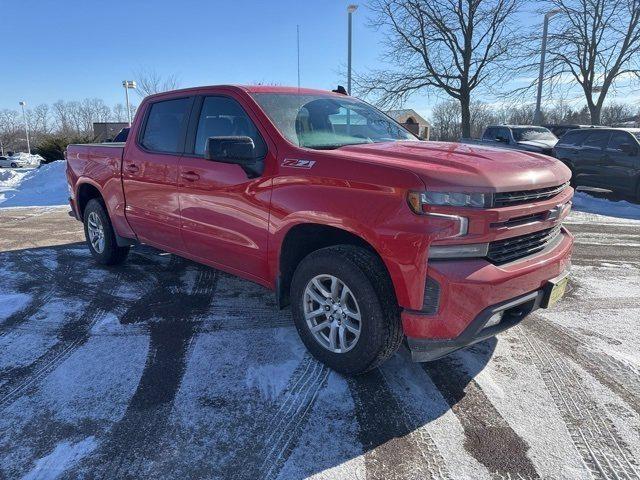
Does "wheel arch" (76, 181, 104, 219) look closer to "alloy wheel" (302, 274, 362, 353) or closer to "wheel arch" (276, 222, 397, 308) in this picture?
"wheel arch" (276, 222, 397, 308)

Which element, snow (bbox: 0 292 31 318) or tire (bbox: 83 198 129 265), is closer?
snow (bbox: 0 292 31 318)

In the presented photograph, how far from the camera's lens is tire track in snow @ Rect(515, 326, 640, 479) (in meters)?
2.34

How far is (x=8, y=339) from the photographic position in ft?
12.3

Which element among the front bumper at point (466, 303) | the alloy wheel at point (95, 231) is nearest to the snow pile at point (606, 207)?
the front bumper at point (466, 303)

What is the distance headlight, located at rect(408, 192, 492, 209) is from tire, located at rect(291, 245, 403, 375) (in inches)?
18.9

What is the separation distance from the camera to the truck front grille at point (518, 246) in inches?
107

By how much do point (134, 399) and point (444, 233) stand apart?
7.02 feet

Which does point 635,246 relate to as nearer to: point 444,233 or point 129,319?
point 444,233

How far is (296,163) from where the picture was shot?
125 inches

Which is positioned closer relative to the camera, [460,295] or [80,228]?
[460,295]

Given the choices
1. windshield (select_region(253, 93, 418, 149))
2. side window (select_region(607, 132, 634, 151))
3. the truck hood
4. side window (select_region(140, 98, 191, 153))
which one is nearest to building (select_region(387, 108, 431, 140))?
windshield (select_region(253, 93, 418, 149))

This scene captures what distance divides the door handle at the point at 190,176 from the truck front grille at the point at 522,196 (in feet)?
7.94

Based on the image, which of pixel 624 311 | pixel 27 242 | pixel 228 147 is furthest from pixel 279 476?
pixel 27 242

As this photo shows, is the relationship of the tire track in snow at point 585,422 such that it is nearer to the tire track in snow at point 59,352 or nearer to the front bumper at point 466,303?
the front bumper at point 466,303
